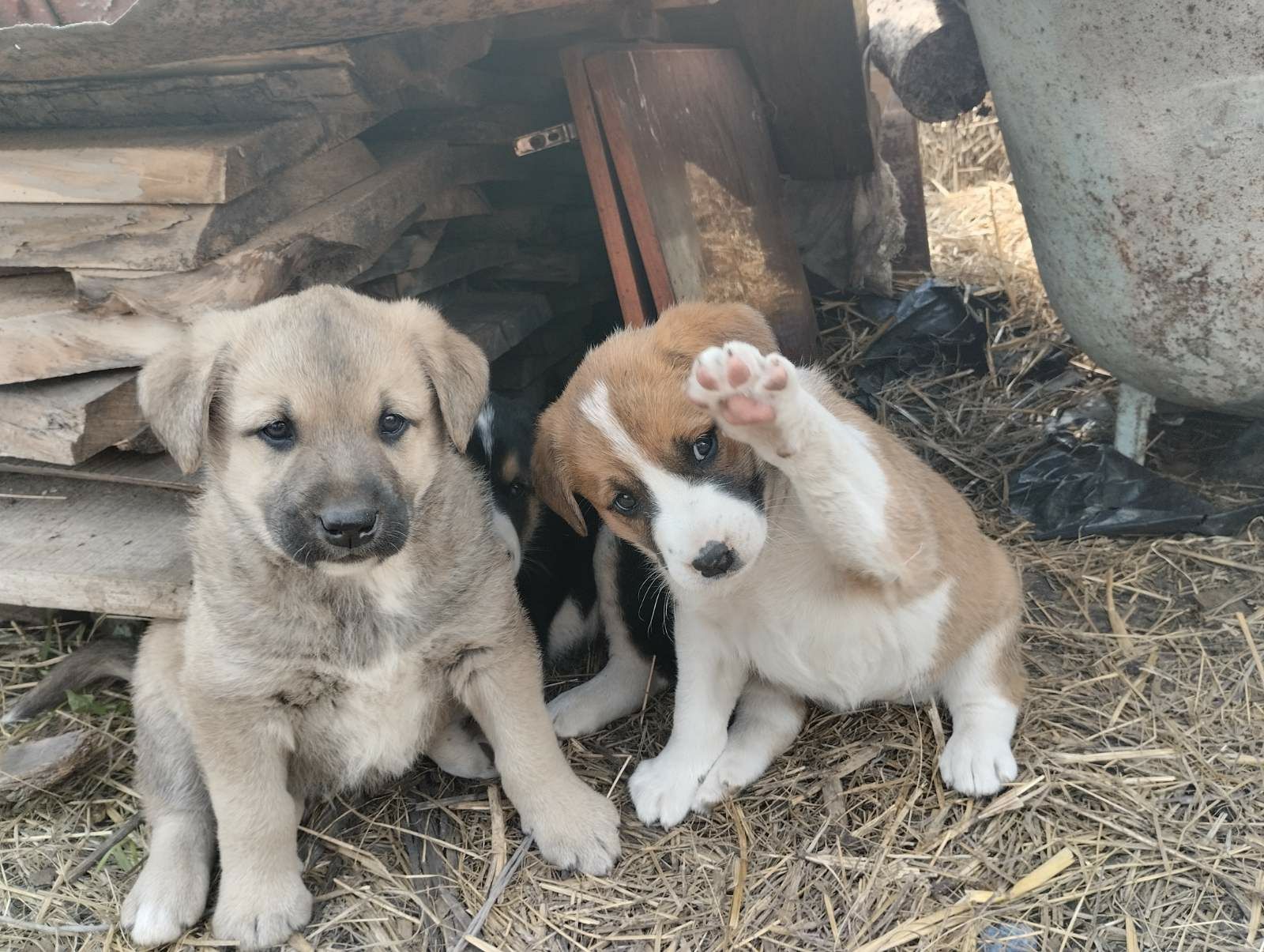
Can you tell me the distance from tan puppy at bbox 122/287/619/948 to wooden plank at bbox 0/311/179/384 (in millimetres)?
462

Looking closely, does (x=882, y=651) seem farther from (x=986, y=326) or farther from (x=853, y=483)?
(x=986, y=326)

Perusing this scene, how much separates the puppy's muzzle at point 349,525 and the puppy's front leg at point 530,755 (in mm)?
556

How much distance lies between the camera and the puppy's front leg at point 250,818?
106 inches

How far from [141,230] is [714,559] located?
197cm

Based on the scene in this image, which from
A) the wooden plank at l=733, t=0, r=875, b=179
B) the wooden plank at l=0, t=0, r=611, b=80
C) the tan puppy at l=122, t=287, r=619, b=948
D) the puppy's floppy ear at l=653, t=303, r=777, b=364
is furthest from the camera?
the wooden plank at l=733, t=0, r=875, b=179

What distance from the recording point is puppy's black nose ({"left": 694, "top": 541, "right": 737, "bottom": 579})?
248 cm

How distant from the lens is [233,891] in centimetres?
277

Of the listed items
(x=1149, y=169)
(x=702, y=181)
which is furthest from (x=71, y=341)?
(x=1149, y=169)

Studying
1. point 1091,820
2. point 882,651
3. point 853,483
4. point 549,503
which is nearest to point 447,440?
point 549,503

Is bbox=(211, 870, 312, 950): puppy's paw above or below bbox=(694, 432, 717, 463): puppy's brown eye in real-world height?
below

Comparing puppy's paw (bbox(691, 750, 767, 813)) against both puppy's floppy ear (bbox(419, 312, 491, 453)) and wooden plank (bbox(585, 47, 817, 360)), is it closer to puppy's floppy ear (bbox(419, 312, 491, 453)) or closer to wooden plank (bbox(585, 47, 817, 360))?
puppy's floppy ear (bbox(419, 312, 491, 453))

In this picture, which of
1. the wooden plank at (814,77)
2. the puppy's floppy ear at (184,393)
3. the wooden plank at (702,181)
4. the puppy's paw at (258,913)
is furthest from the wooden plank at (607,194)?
the puppy's paw at (258,913)

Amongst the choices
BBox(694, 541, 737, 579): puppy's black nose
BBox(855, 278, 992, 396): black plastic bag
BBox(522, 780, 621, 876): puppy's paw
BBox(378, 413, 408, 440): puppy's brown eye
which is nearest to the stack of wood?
BBox(378, 413, 408, 440): puppy's brown eye

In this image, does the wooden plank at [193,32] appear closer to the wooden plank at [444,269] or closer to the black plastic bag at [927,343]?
the wooden plank at [444,269]
